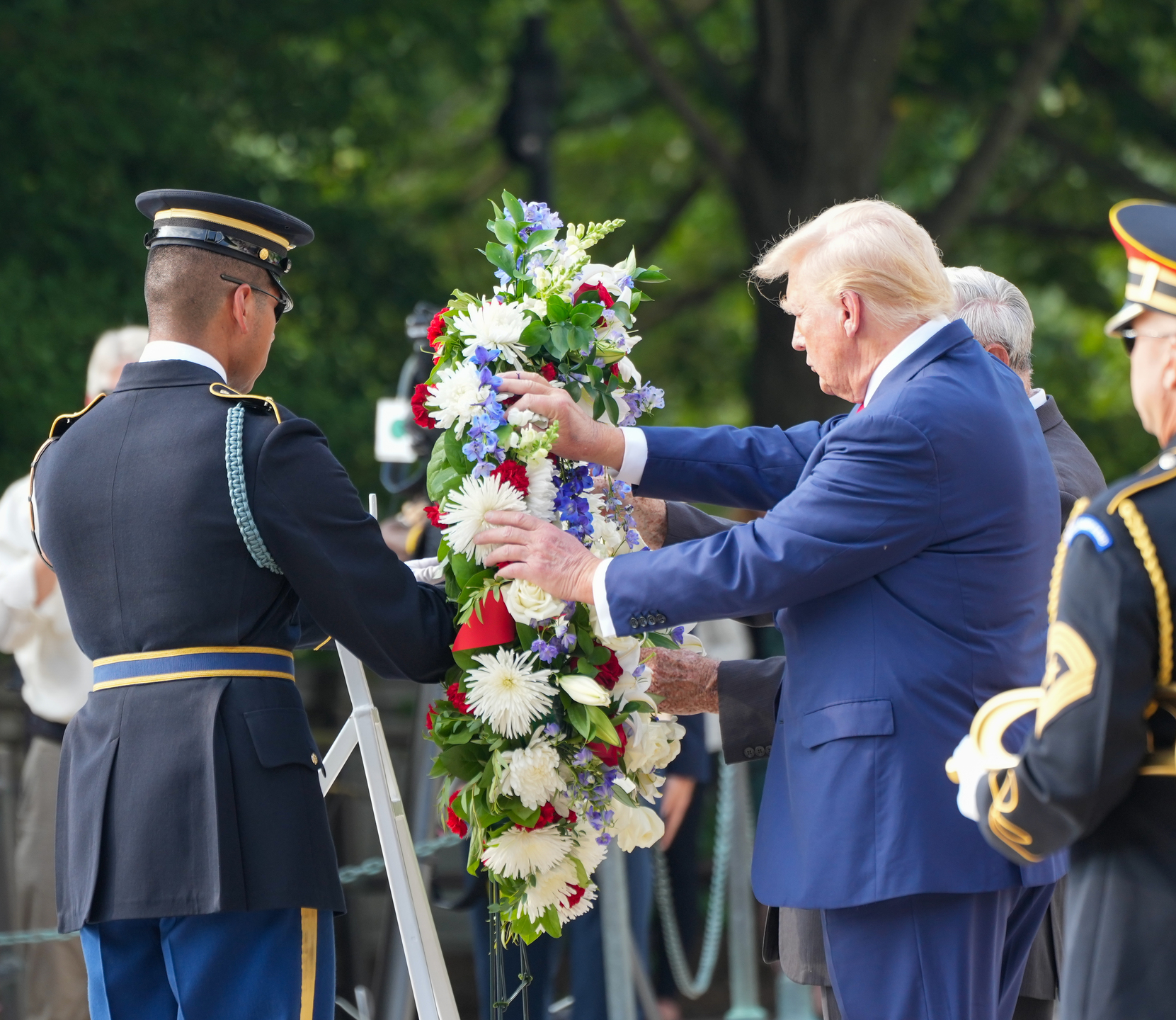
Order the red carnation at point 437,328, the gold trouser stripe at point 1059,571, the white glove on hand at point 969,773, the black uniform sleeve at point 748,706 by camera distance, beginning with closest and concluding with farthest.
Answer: the gold trouser stripe at point 1059,571, the white glove on hand at point 969,773, the red carnation at point 437,328, the black uniform sleeve at point 748,706

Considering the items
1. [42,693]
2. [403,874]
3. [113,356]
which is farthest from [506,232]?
[42,693]

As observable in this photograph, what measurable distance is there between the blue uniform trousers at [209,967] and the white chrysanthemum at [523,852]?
1.17 ft

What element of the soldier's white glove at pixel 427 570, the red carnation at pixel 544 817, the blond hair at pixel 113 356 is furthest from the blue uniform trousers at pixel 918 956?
the blond hair at pixel 113 356

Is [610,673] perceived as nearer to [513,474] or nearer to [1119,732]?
[513,474]

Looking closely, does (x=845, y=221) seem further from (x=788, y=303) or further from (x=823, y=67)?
(x=823, y=67)

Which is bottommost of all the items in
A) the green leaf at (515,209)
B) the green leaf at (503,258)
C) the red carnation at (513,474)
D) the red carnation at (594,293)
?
the red carnation at (513,474)

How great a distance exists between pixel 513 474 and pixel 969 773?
1081mm

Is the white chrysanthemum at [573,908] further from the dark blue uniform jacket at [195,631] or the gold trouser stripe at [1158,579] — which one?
the gold trouser stripe at [1158,579]

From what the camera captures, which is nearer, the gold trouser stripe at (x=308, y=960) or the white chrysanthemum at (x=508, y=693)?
the gold trouser stripe at (x=308, y=960)

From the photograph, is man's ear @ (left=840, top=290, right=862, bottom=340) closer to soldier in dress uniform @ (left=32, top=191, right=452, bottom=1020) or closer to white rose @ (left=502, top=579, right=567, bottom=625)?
white rose @ (left=502, top=579, right=567, bottom=625)

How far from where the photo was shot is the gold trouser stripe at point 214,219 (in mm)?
2848

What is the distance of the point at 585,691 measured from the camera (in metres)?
2.86

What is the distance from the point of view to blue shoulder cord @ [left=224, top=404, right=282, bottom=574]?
8.68ft

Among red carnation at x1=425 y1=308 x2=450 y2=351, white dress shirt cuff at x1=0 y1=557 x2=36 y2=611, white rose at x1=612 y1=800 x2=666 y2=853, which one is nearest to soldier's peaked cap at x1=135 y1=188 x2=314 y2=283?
red carnation at x1=425 y1=308 x2=450 y2=351
